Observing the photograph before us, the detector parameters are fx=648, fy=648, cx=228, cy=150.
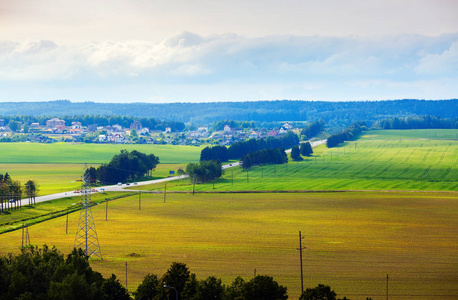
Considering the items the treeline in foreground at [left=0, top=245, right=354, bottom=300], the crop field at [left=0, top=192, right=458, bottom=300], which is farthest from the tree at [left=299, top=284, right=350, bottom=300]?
the crop field at [left=0, top=192, right=458, bottom=300]

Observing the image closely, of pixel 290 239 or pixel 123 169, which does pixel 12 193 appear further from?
pixel 290 239

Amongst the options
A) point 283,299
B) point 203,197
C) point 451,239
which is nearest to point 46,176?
point 203,197

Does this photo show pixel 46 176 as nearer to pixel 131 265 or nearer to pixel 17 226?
pixel 17 226

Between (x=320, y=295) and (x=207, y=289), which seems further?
(x=207, y=289)

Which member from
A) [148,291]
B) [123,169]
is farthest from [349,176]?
[148,291]

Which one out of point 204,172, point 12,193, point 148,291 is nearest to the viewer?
point 148,291

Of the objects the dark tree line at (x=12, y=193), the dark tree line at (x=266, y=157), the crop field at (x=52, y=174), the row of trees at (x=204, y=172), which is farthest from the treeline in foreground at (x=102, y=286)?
the dark tree line at (x=266, y=157)
